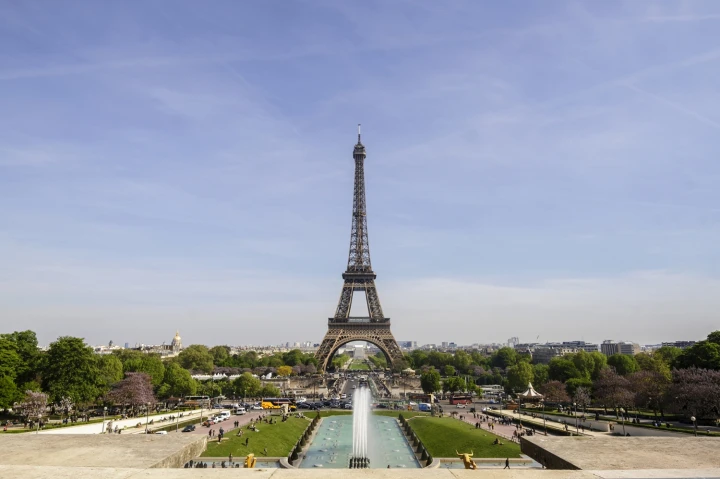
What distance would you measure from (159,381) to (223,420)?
29.9m

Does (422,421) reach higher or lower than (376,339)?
lower

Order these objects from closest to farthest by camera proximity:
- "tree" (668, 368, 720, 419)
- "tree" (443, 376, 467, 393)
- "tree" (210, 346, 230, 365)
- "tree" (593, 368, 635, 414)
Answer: "tree" (668, 368, 720, 419) < "tree" (593, 368, 635, 414) < "tree" (443, 376, 467, 393) < "tree" (210, 346, 230, 365)

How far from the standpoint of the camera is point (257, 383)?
9462 cm

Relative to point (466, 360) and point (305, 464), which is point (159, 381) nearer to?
point (305, 464)

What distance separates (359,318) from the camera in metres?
129

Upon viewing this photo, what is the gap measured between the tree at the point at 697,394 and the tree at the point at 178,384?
225ft

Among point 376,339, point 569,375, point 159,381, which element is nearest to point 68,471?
point 159,381

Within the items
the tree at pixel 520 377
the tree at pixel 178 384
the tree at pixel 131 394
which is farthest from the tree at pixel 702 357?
the tree at pixel 178 384

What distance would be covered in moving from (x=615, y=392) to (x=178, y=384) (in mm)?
64301

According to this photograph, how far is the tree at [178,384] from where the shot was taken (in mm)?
82875

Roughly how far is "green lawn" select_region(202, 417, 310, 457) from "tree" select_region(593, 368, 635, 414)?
3698 centimetres

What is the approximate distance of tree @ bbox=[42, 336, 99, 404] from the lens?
193ft

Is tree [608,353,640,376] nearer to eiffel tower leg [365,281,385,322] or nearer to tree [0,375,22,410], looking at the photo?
eiffel tower leg [365,281,385,322]

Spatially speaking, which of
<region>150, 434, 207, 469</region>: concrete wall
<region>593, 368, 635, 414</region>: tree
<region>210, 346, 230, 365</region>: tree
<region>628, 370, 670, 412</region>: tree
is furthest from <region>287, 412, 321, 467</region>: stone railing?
<region>210, 346, 230, 365</region>: tree
